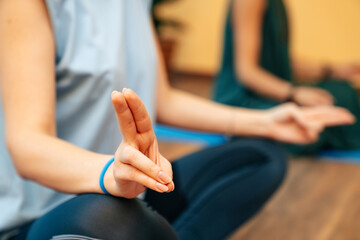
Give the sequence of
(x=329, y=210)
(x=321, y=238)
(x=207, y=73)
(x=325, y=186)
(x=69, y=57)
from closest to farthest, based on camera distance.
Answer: (x=69, y=57) → (x=321, y=238) → (x=329, y=210) → (x=325, y=186) → (x=207, y=73)

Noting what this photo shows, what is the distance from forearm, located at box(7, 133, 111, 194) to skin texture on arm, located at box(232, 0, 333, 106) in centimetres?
124

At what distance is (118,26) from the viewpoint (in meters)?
0.88

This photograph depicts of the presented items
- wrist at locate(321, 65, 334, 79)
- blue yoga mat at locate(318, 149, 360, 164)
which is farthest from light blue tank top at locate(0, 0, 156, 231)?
blue yoga mat at locate(318, 149, 360, 164)

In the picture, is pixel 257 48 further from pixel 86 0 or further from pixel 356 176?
pixel 86 0

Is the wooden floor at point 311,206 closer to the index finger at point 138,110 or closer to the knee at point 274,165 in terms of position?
the knee at point 274,165

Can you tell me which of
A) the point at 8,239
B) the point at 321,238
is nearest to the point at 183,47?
the point at 321,238

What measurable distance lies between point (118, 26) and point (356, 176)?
1.55m

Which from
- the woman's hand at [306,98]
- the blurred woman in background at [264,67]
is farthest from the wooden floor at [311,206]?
the woman's hand at [306,98]

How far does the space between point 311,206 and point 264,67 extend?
23.9 inches

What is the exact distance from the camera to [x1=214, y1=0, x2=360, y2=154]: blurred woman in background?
180 cm

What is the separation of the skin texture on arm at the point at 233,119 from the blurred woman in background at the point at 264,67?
0.71 meters

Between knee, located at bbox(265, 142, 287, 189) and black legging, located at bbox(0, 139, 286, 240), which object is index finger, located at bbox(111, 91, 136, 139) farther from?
knee, located at bbox(265, 142, 287, 189)

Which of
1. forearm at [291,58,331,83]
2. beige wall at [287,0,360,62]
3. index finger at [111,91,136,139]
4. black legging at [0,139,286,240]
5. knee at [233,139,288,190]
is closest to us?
index finger at [111,91,136,139]

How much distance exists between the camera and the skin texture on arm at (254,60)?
1.79 m
